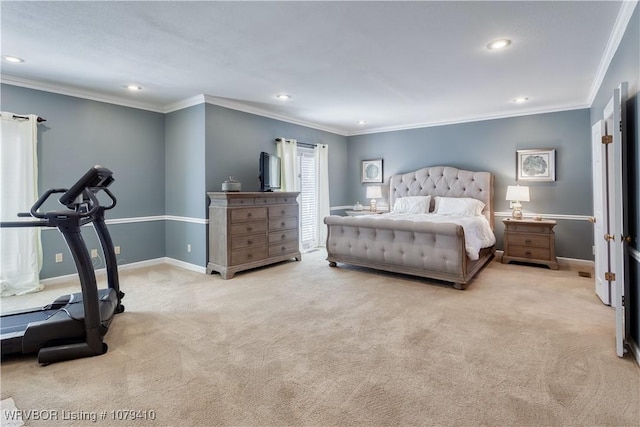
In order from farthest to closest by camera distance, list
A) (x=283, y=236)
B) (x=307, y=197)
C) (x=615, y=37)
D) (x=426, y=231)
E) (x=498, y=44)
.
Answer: (x=307, y=197) < (x=283, y=236) < (x=426, y=231) < (x=498, y=44) < (x=615, y=37)

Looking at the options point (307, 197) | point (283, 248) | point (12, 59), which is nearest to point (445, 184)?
point (307, 197)

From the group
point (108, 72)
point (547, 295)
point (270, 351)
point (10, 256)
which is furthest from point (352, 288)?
point (10, 256)

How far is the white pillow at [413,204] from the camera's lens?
6.02m

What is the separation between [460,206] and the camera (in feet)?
18.2

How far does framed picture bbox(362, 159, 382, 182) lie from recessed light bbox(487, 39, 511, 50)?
13.6 feet

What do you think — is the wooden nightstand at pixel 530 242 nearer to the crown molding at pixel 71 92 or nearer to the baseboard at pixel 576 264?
the baseboard at pixel 576 264

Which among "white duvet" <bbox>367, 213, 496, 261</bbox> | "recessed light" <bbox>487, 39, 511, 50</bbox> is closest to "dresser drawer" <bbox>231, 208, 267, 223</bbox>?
"white duvet" <bbox>367, 213, 496, 261</bbox>

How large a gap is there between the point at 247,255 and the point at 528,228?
4.38 meters

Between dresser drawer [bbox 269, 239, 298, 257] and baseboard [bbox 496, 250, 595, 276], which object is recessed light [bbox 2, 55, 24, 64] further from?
baseboard [bbox 496, 250, 595, 276]

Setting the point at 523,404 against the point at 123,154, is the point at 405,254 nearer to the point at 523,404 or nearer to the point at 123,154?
the point at 523,404

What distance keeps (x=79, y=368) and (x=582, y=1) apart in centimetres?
443

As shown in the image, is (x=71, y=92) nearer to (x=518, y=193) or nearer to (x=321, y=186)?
(x=321, y=186)

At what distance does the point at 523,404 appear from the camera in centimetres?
183

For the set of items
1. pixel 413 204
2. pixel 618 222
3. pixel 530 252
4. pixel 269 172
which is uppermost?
pixel 269 172
